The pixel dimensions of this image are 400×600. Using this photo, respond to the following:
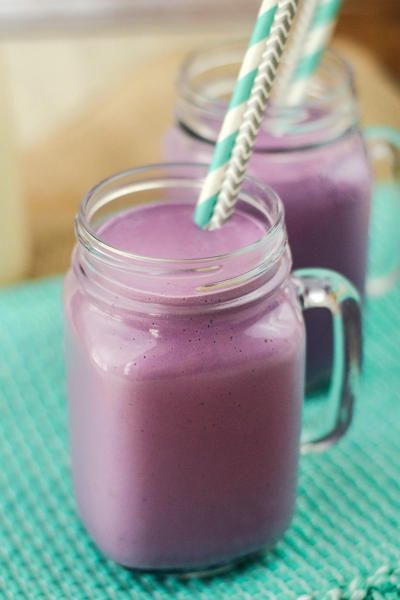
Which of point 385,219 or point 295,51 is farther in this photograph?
point 385,219

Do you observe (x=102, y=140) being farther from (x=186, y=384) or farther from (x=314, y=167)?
(x=186, y=384)

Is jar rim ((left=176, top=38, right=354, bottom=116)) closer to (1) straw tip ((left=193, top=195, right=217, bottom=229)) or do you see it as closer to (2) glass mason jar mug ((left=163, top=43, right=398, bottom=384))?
(2) glass mason jar mug ((left=163, top=43, right=398, bottom=384))

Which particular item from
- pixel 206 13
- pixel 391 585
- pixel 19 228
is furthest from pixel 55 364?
pixel 206 13

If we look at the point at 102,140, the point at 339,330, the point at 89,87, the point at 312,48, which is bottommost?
the point at 89,87

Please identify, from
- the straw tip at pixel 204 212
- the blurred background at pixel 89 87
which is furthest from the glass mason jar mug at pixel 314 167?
the blurred background at pixel 89 87

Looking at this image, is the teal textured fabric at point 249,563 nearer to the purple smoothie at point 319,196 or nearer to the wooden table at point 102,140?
the purple smoothie at point 319,196

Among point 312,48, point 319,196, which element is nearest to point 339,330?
point 319,196
